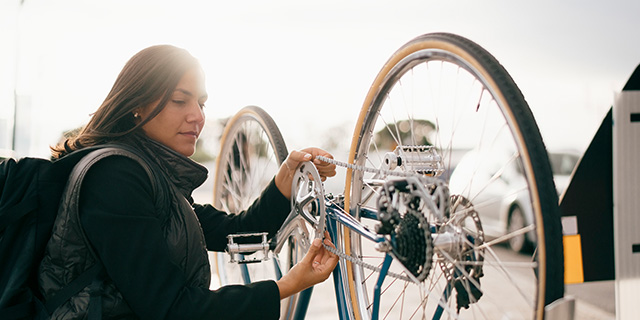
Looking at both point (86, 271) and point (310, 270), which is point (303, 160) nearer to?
point (310, 270)

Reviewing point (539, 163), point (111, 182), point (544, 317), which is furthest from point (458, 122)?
point (111, 182)

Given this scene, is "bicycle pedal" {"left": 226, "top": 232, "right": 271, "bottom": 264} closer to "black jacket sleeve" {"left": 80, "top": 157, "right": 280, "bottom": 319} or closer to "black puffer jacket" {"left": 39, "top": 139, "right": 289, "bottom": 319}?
"black puffer jacket" {"left": 39, "top": 139, "right": 289, "bottom": 319}

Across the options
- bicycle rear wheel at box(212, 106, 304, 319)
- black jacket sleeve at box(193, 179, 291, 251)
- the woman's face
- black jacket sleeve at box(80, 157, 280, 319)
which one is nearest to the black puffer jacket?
black jacket sleeve at box(80, 157, 280, 319)

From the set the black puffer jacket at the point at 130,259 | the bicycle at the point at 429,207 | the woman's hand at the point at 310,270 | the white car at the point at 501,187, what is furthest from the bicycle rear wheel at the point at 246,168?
the white car at the point at 501,187

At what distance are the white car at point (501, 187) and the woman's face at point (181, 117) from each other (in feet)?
2.96

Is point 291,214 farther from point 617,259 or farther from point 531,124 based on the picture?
point 617,259

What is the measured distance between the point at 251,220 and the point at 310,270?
0.65 m

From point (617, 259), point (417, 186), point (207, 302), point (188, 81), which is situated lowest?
point (617, 259)

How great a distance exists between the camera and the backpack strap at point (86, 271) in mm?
1457

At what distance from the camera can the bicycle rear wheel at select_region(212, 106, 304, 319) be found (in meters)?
2.64

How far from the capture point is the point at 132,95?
1753 millimetres

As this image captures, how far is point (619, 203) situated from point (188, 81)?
192cm

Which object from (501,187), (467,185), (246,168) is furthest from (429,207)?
(501,187)

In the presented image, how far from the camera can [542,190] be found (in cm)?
110
